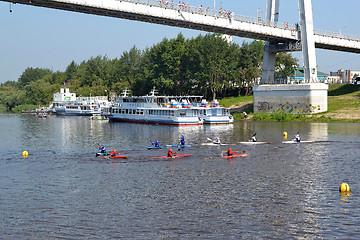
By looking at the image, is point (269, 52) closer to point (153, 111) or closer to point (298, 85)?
point (298, 85)

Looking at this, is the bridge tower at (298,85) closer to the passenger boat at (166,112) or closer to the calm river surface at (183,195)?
the passenger boat at (166,112)

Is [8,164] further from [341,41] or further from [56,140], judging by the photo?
[341,41]

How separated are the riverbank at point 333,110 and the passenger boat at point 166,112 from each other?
26.2ft

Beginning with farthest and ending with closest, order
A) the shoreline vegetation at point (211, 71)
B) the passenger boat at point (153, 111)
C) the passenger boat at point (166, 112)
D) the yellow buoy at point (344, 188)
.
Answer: the shoreline vegetation at point (211, 71) < the passenger boat at point (166, 112) < the passenger boat at point (153, 111) < the yellow buoy at point (344, 188)

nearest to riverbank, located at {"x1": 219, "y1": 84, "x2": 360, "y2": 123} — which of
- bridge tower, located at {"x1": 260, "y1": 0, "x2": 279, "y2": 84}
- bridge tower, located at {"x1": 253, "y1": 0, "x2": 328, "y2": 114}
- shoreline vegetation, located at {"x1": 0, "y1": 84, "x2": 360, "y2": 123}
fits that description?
shoreline vegetation, located at {"x1": 0, "y1": 84, "x2": 360, "y2": 123}

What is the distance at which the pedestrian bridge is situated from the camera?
219 feet

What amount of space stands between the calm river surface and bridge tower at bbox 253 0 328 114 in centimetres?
3601

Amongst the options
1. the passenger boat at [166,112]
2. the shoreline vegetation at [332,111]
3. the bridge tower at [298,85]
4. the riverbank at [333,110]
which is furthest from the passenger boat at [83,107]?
the bridge tower at [298,85]

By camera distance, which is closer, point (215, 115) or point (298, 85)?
point (298, 85)

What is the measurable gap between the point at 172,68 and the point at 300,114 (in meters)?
51.7

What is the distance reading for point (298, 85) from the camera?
84812 millimetres

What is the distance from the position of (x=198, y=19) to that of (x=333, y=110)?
30908 millimetres

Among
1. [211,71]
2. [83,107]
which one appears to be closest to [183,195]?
[211,71]

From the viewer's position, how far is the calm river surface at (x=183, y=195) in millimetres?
21797
